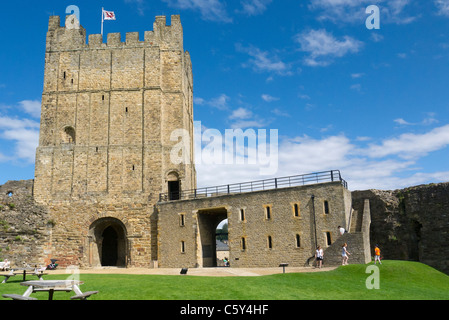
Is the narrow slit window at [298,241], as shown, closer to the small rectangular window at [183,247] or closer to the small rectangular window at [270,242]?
the small rectangular window at [270,242]

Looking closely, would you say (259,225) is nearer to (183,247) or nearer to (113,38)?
(183,247)

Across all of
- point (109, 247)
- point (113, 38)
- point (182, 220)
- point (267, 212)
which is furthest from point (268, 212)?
point (113, 38)

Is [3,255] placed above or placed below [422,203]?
below

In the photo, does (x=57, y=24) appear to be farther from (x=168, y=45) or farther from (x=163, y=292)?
(x=163, y=292)

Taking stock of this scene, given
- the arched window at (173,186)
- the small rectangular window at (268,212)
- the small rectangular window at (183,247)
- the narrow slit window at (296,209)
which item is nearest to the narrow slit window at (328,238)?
the narrow slit window at (296,209)

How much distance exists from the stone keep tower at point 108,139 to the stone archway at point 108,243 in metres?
0.08

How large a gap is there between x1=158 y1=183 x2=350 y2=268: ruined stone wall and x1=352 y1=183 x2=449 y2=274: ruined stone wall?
2.63m

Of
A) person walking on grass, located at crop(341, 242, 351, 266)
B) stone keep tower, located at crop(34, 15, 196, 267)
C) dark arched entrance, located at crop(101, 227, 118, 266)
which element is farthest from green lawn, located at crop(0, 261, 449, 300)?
dark arched entrance, located at crop(101, 227, 118, 266)

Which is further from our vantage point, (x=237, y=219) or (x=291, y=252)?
(x=237, y=219)

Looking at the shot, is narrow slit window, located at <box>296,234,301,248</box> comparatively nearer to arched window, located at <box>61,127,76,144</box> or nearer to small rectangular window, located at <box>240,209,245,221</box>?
small rectangular window, located at <box>240,209,245,221</box>

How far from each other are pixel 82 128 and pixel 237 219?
628 inches

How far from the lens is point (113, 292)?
13422mm
